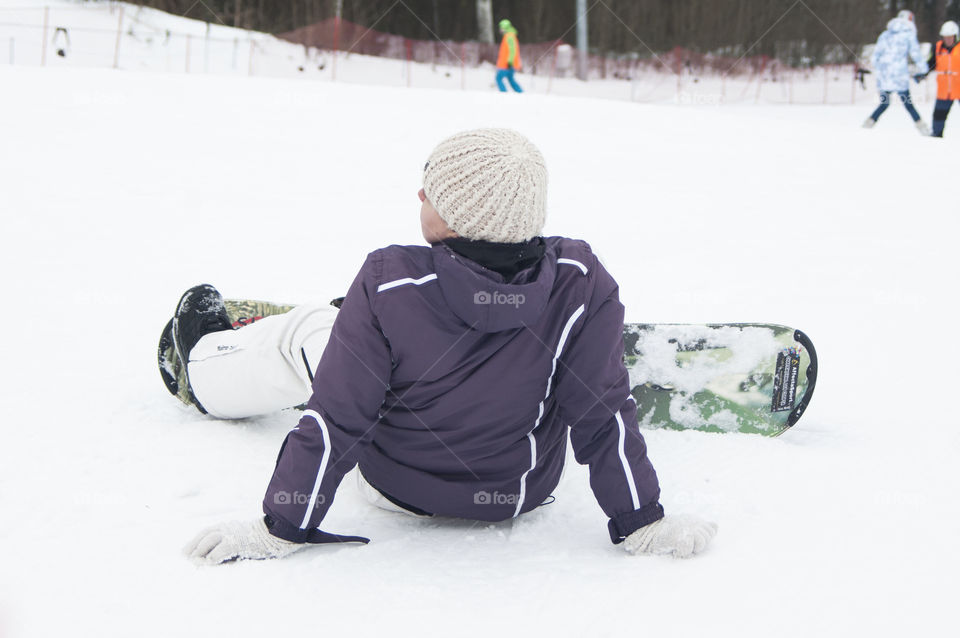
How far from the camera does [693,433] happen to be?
7.62 feet

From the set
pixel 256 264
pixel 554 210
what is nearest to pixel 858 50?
pixel 554 210

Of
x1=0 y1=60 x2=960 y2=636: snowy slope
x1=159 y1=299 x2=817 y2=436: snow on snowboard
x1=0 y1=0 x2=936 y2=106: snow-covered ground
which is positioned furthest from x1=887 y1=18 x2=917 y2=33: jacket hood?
x1=159 y1=299 x2=817 y2=436: snow on snowboard

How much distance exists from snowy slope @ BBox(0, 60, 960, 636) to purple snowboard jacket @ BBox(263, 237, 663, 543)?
0.14 meters

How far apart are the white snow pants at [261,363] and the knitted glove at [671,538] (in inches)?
32.2

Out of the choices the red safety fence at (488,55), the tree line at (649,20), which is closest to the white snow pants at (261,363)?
the red safety fence at (488,55)

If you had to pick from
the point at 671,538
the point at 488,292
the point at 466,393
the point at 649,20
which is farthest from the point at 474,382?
the point at 649,20

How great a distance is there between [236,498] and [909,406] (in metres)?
2.15

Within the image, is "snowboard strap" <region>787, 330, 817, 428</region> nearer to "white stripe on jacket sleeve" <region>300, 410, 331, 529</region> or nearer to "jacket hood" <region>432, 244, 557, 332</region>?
"jacket hood" <region>432, 244, 557, 332</region>

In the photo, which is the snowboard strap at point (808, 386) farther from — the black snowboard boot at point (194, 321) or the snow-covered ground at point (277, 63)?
the snow-covered ground at point (277, 63)

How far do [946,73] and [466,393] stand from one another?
8.03 metres

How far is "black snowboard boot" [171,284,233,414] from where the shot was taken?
2.25 meters

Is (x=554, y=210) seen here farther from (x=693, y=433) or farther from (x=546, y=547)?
(x=546, y=547)

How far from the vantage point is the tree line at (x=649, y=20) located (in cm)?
1806

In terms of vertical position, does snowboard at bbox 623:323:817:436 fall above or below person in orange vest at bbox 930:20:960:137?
below
